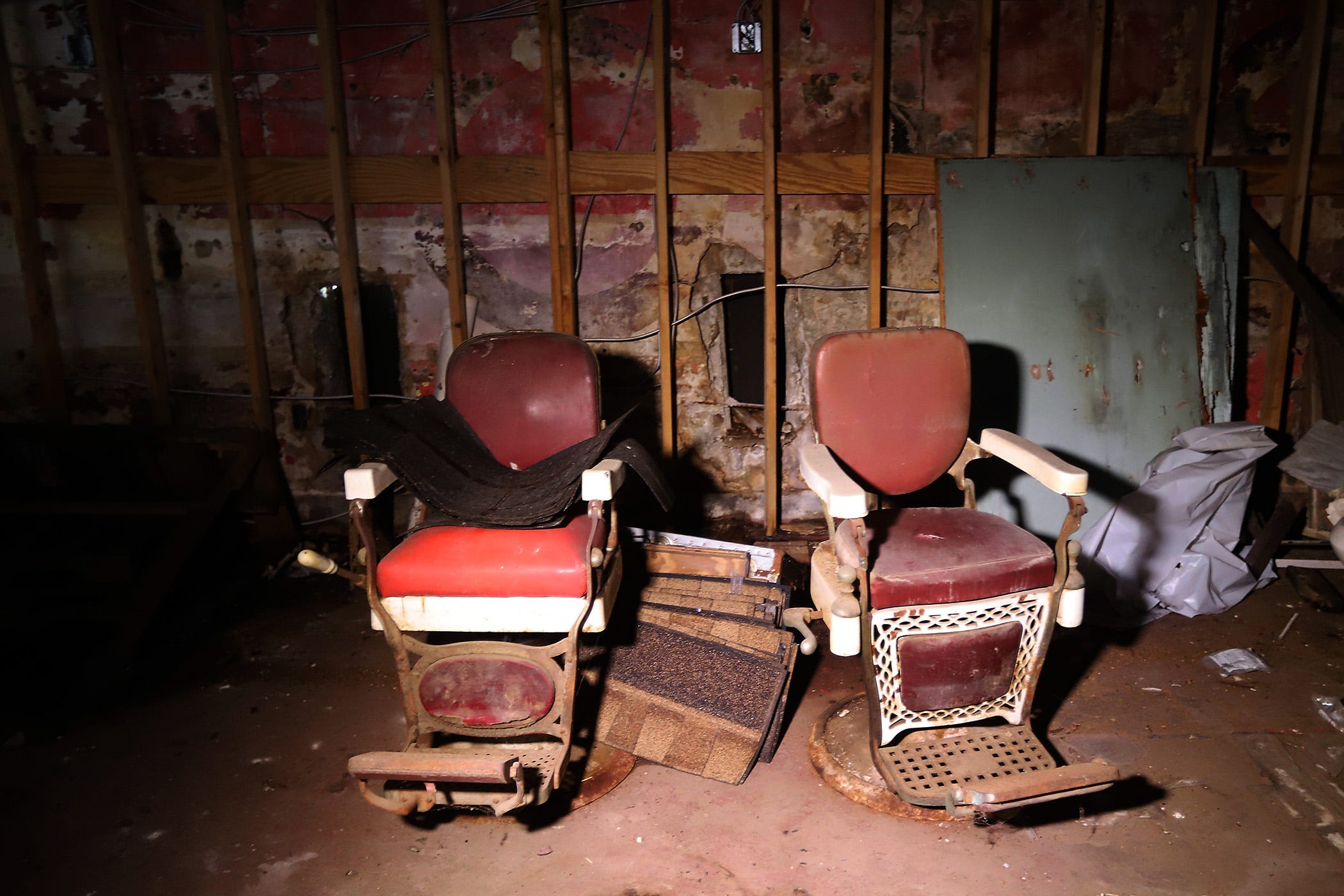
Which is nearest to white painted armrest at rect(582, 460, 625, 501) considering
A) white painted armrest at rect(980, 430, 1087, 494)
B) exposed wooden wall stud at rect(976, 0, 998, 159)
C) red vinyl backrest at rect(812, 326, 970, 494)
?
red vinyl backrest at rect(812, 326, 970, 494)

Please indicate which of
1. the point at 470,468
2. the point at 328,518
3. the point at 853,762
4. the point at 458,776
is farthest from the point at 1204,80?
the point at 328,518

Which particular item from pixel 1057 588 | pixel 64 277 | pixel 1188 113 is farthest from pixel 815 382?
pixel 64 277

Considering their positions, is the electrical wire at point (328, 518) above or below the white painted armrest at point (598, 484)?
below

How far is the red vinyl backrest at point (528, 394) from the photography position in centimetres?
260

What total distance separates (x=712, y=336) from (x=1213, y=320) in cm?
216

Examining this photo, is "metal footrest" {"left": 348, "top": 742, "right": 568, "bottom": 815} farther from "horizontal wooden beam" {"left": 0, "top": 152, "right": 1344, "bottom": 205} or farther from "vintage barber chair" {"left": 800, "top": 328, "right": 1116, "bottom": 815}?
"horizontal wooden beam" {"left": 0, "top": 152, "right": 1344, "bottom": 205}

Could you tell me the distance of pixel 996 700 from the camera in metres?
2.24

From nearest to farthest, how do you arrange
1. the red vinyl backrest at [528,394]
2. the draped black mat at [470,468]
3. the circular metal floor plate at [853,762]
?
the circular metal floor plate at [853,762]
the draped black mat at [470,468]
the red vinyl backrest at [528,394]

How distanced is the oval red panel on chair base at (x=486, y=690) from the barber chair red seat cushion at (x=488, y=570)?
0.21 metres

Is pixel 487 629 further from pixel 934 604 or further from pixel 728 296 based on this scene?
pixel 728 296

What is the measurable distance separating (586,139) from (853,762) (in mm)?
2647

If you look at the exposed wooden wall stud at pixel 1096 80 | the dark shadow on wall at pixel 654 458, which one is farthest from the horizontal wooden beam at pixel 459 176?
the dark shadow on wall at pixel 654 458

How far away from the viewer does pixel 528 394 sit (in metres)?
2.61

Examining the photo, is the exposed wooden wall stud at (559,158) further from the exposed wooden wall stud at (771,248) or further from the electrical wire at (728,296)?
the exposed wooden wall stud at (771,248)
